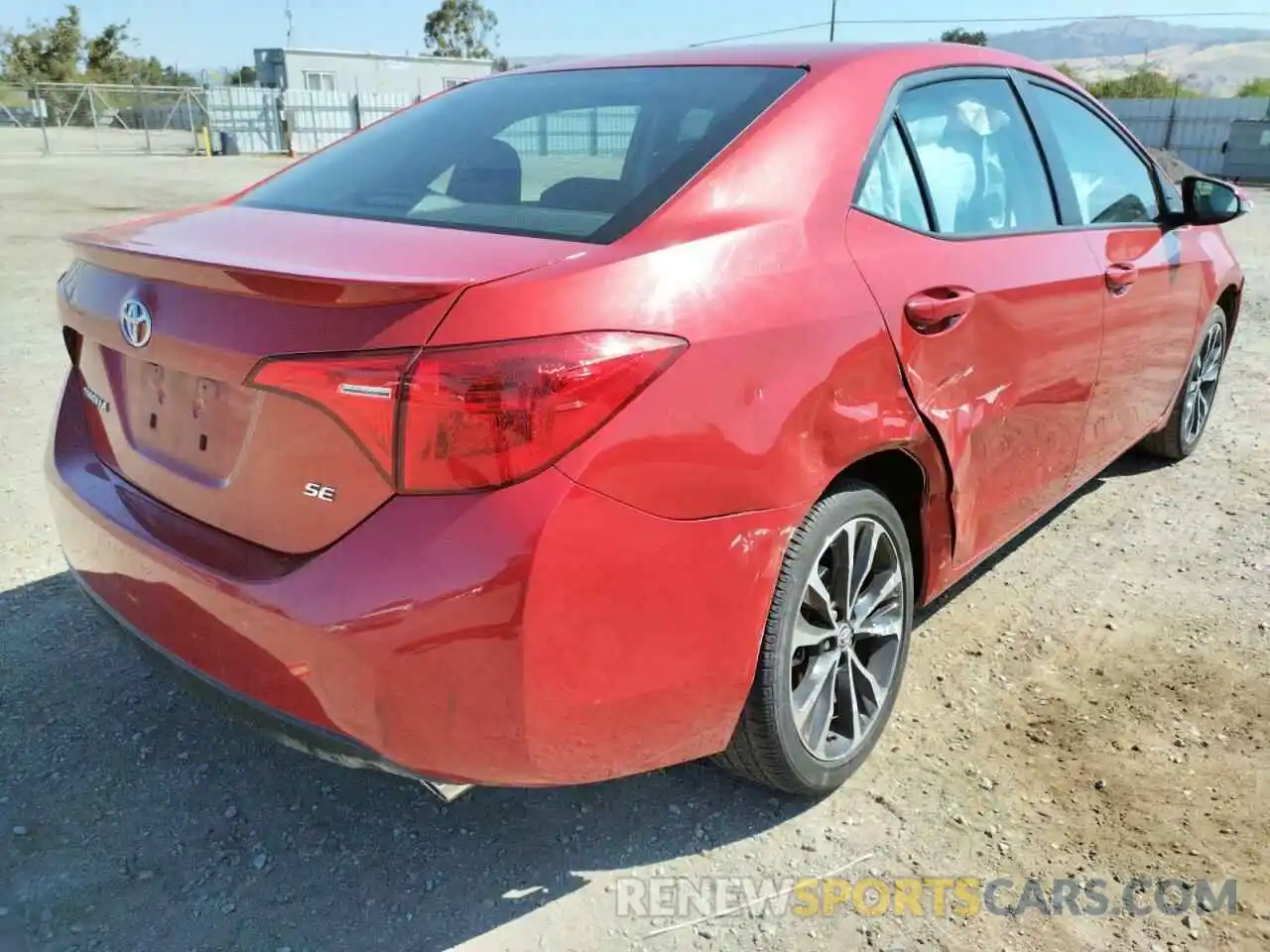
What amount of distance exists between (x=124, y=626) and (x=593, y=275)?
129cm

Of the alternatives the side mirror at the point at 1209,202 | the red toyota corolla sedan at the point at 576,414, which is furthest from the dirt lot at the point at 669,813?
the side mirror at the point at 1209,202

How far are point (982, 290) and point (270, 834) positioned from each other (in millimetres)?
2159

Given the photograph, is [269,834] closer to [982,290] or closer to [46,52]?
[982,290]

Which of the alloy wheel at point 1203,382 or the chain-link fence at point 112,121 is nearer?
the alloy wheel at point 1203,382

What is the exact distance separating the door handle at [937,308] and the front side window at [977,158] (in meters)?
0.21

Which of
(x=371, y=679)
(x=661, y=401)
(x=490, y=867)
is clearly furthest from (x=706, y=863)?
(x=661, y=401)

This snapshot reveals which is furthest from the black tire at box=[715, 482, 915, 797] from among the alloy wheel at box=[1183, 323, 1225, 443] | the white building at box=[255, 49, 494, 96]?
the white building at box=[255, 49, 494, 96]

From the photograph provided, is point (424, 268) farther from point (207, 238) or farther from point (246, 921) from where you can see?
point (246, 921)

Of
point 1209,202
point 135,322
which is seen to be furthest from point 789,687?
point 1209,202

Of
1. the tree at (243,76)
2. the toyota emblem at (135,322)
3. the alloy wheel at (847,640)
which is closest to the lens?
the toyota emblem at (135,322)

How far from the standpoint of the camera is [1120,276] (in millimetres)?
3400

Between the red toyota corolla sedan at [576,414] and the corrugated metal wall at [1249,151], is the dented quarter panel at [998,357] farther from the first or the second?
the corrugated metal wall at [1249,151]

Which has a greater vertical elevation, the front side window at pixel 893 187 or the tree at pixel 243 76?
the tree at pixel 243 76

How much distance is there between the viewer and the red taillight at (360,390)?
1714 millimetres
